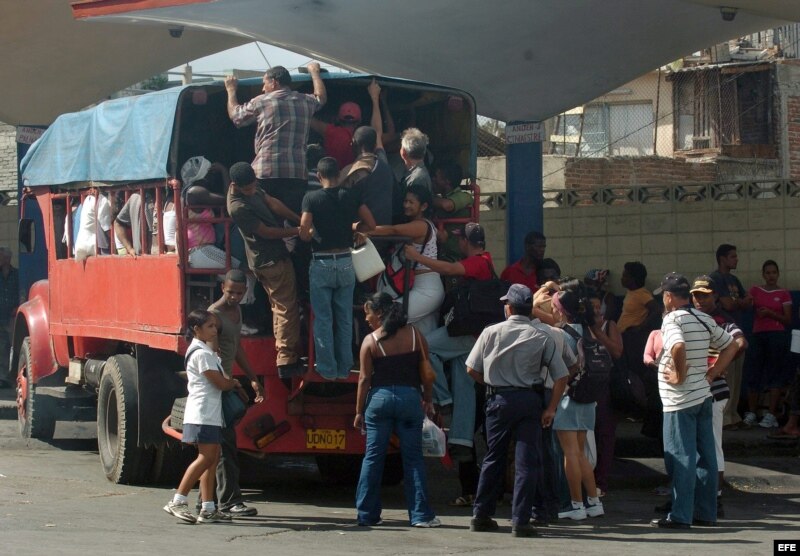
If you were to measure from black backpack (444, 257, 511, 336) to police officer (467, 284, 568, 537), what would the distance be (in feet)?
2.86

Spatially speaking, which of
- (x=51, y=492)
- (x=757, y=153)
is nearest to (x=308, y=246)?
(x=51, y=492)

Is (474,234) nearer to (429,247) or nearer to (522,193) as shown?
(429,247)

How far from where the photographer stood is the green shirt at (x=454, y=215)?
34.8ft

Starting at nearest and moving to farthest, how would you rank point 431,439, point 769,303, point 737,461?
point 431,439
point 737,461
point 769,303

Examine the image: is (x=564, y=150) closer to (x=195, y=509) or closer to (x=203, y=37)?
(x=203, y=37)

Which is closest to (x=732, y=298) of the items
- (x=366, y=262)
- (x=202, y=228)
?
(x=366, y=262)

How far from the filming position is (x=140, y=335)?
1041 centimetres

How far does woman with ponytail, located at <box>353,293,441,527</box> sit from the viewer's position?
29.1 feet

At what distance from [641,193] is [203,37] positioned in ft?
18.3

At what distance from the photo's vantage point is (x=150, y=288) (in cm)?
1026

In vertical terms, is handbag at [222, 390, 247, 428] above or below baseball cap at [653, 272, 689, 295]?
below

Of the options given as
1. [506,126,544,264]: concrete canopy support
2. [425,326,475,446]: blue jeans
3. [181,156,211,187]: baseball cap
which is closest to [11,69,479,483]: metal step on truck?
[181,156,211,187]: baseball cap

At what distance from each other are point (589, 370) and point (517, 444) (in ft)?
3.15

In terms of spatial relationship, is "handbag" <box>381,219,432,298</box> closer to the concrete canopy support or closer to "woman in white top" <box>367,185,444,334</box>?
"woman in white top" <box>367,185,444,334</box>
